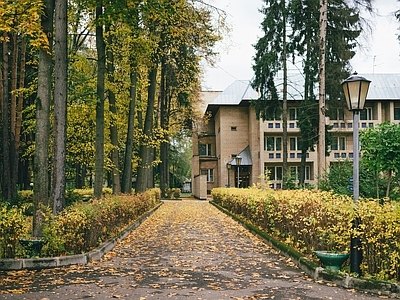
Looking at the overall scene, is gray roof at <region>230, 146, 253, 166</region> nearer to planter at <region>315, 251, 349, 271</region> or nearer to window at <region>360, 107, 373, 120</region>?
window at <region>360, 107, 373, 120</region>

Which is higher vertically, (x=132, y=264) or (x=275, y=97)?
(x=275, y=97)

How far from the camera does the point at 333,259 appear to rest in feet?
27.5

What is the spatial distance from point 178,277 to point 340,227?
112 inches

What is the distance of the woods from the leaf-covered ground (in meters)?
2.38

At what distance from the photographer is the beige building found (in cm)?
4525

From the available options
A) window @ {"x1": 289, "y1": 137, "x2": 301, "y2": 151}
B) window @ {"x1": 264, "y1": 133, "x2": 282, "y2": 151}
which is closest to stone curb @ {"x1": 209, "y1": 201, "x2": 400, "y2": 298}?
window @ {"x1": 264, "y1": 133, "x2": 282, "y2": 151}

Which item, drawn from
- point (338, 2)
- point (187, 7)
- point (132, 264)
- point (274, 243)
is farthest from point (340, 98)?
point (132, 264)

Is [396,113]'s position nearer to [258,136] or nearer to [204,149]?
[258,136]

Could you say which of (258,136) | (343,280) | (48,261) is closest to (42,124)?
(48,261)

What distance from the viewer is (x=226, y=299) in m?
6.94

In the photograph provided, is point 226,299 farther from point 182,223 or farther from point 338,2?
point 338,2

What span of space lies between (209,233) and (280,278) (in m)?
7.75

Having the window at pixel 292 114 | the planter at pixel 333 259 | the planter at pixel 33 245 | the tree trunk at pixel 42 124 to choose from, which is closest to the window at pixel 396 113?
the window at pixel 292 114

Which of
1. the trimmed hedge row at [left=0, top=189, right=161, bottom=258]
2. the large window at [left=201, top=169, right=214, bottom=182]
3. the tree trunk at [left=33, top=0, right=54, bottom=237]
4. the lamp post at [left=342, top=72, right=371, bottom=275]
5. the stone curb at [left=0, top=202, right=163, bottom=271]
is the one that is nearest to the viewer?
the lamp post at [left=342, top=72, right=371, bottom=275]
